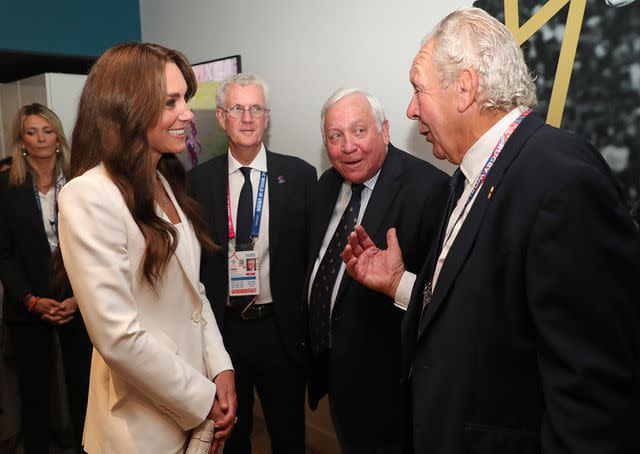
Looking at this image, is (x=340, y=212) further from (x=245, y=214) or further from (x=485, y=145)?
(x=485, y=145)

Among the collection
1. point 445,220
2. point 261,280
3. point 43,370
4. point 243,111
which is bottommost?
point 43,370

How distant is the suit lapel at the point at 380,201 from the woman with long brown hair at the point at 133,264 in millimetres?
797

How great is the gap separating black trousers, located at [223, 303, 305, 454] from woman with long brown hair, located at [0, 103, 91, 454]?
1.00 m

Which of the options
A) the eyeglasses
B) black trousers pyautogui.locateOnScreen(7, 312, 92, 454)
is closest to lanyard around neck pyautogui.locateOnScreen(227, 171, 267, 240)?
the eyeglasses

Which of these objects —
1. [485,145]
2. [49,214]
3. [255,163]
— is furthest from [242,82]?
[485,145]

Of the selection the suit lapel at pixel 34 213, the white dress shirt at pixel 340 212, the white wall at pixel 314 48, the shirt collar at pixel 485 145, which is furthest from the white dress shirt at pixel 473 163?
the suit lapel at pixel 34 213

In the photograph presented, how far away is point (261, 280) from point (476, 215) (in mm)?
1543

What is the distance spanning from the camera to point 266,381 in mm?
2473

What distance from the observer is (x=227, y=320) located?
2.46 m

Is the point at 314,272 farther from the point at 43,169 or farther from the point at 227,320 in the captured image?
the point at 43,169

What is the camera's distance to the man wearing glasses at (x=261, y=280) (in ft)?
7.95

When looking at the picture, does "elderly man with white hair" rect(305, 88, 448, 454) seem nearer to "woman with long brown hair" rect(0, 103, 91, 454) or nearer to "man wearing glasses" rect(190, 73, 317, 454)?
"man wearing glasses" rect(190, 73, 317, 454)

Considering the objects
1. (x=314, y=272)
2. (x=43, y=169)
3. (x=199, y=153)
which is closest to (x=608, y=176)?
(x=314, y=272)

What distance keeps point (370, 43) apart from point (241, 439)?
209cm
